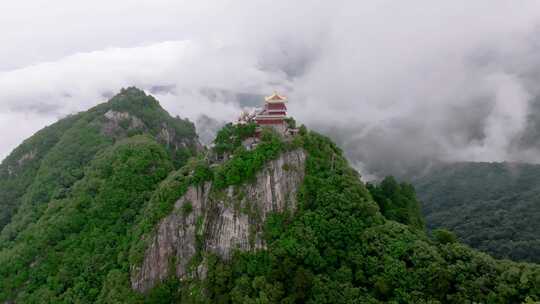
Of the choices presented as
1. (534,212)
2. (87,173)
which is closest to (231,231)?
(87,173)

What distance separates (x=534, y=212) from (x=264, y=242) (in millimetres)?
84152

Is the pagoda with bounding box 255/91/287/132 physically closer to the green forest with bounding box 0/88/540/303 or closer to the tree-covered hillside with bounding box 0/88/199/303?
the green forest with bounding box 0/88/540/303

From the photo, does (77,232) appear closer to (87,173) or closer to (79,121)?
(87,173)

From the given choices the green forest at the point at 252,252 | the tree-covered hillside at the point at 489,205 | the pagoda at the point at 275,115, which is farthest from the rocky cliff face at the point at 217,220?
the tree-covered hillside at the point at 489,205

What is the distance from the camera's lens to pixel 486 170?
141m

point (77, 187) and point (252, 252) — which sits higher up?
point (77, 187)

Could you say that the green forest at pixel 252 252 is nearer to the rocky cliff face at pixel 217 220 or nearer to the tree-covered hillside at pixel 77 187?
the tree-covered hillside at pixel 77 187

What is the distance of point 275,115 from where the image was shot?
4819 centimetres

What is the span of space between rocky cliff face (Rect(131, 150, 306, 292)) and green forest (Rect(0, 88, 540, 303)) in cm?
87

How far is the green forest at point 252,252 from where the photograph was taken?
33250 mm

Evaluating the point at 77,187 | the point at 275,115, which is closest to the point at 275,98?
the point at 275,115

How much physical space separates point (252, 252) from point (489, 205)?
8834 cm

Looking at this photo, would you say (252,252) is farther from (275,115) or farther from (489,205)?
(489,205)

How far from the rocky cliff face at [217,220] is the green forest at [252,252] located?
87 cm
